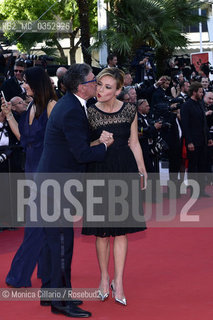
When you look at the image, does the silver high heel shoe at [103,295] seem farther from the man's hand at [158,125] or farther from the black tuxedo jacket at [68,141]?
the man's hand at [158,125]

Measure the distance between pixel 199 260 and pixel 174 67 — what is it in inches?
330

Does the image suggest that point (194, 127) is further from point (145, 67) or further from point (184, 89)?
point (145, 67)

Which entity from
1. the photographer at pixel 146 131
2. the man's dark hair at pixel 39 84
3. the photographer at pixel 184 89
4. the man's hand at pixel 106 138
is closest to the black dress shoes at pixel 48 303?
the man's hand at pixel 106 138

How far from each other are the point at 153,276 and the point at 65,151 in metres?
1.83

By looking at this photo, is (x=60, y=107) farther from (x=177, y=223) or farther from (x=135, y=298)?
(x=177, y=223)

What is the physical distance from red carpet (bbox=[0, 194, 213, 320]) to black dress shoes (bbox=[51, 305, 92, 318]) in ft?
0.20

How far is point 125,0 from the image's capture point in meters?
20.0

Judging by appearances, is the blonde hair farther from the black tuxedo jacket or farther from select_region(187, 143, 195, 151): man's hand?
select_region(187, 143, 195, 151): man's hand

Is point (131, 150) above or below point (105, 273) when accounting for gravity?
above

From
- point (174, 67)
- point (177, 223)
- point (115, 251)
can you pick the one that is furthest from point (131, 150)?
point (174, 67)

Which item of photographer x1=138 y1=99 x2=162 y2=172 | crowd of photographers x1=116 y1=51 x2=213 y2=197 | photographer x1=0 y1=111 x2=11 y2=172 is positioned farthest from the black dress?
crowd of photographers x1=116 y1=51 x2=213 y2=197

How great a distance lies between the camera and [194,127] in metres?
11.9

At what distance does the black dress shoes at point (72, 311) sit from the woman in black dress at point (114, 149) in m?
0.38

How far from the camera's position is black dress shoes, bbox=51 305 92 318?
5.22 meters
